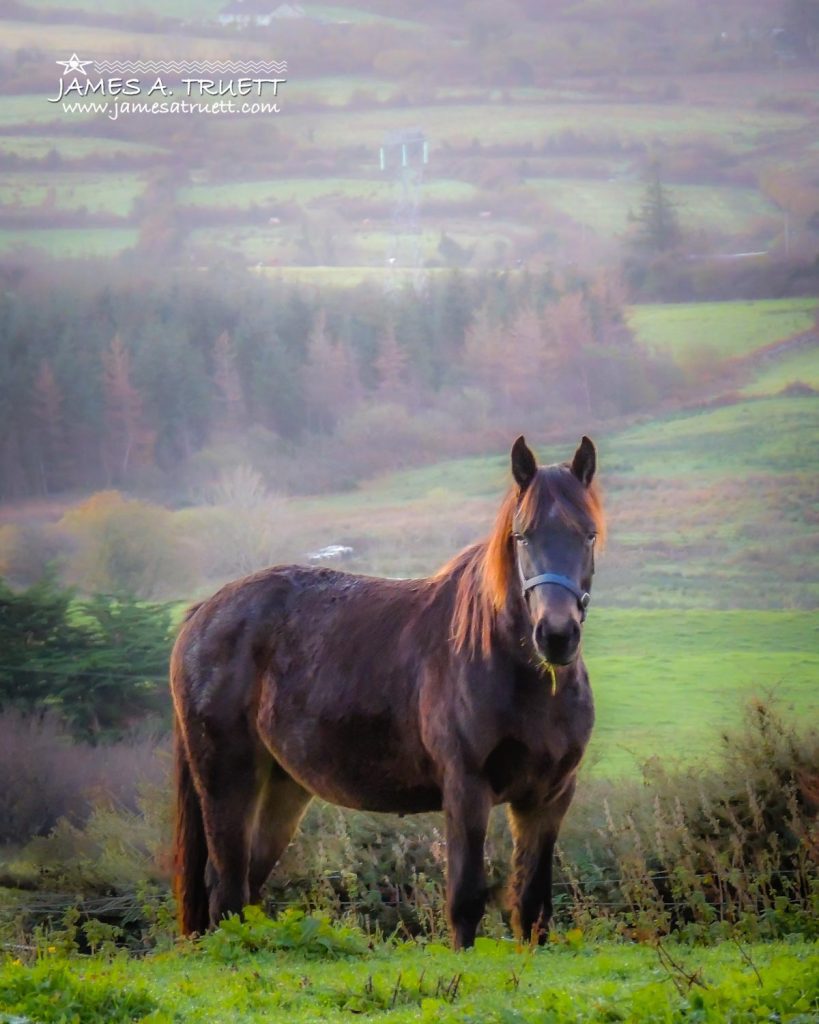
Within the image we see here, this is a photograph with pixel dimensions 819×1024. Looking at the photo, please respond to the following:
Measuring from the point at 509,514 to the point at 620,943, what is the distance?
79.2 inches

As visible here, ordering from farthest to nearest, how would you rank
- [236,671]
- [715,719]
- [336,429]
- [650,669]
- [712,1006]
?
1. [336,429]
2. [650,669]
3. [715,719]
4. [236,671]
5. [712,1006]

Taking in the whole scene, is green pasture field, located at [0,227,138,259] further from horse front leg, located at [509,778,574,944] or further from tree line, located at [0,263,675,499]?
horse front leg, located at [509,778,574,944]

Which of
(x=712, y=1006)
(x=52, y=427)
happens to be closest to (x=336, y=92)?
(x=52, y=427)

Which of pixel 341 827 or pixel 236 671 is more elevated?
pixel 236 671

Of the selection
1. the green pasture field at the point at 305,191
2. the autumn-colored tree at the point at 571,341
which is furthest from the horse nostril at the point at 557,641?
the green pasture field at the point at 305,191

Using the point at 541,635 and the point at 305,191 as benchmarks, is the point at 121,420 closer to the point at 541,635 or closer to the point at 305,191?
the point at 305,191

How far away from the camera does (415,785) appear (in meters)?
5.59

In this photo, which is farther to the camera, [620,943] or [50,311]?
[50,311]

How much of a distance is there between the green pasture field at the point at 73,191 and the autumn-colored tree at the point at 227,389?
2.80m

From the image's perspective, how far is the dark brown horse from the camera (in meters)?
5.04

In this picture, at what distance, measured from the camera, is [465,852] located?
505 centimetres

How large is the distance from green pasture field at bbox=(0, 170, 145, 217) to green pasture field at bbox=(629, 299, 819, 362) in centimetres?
888

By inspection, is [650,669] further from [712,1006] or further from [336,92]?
[712,1006]

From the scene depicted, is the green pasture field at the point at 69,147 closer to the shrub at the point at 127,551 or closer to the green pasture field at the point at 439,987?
the shrub at the point at 127,551
